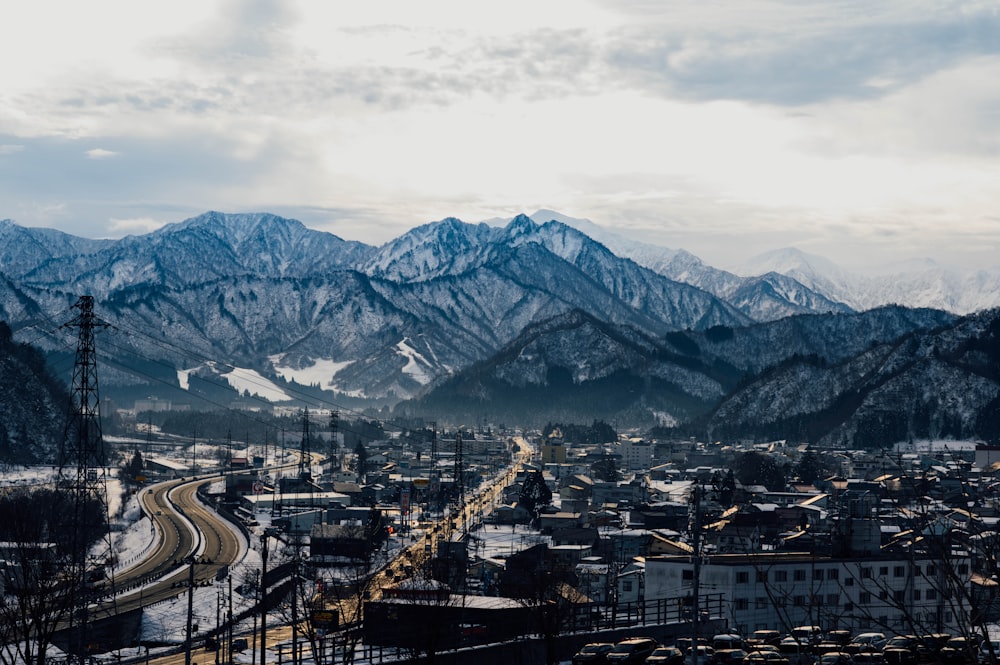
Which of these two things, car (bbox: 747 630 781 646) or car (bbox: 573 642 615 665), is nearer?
car (bbox: 573 642 615 665)

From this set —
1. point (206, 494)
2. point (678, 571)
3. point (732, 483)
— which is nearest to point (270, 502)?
point (206, 494)

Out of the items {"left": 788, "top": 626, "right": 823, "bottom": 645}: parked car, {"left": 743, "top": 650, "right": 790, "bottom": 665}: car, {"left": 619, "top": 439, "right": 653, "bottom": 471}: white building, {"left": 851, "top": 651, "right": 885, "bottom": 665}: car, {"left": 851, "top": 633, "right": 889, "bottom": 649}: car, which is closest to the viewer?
{"left": 788, "top": 626, "right": 823, "bottom": 645}: parked car

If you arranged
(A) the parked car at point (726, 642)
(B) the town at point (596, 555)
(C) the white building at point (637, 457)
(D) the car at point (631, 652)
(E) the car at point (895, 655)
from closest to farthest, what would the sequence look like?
1. (E) the car at point (895, 655)
2. (D) the car at point (631, 652)
3. (B) the town at point (596, 555)
4. (A) the parked car at point (726, 642)
5. (C) the white building at point (637, 457)

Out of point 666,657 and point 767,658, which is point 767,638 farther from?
point 767,658

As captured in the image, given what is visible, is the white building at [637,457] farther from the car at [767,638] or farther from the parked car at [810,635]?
the parked car at [810,635]

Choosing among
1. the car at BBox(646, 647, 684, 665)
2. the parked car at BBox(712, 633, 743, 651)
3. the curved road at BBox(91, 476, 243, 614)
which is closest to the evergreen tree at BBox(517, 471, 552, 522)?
the curved road at BBox(91, 476, 243, 614)

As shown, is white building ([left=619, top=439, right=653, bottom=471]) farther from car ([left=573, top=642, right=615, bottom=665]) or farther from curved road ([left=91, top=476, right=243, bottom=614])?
car ([left=573, top=642, right=615, bottom=665])

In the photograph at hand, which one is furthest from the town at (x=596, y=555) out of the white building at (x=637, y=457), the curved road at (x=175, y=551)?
the curved road at (x=175, y=551)
